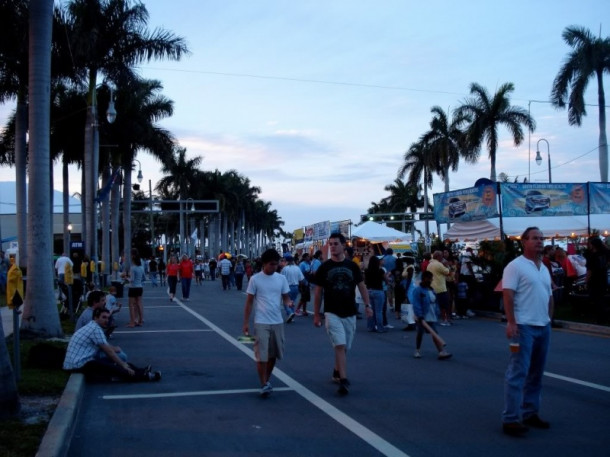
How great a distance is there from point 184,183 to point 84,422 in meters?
66.5

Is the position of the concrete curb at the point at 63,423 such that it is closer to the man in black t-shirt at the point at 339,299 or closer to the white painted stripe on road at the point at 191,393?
the white painted stripe on road at the point at 191,393

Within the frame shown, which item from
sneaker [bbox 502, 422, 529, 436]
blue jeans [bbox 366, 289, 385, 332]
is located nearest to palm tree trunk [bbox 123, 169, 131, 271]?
blue jeans [bbox 366, 289, 385, 332]

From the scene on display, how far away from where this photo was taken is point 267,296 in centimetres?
862

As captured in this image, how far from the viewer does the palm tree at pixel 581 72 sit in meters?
37.5

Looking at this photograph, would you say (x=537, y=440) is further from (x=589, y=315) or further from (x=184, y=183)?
(x=184, y=183)

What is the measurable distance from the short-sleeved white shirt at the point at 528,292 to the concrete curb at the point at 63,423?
4.24 m

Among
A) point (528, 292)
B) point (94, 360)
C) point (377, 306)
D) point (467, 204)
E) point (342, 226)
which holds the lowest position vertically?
point (94, 360)

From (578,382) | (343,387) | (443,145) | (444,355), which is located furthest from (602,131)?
(343,387)

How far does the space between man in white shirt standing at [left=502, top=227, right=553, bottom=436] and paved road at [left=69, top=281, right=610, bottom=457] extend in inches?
9.9

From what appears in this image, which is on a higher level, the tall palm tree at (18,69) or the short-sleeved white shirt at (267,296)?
the tall palm tree at (18,69)

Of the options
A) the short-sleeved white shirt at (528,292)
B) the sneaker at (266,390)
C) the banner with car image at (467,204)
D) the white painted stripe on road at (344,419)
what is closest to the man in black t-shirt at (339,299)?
the white painted stripe on road at (344,419)

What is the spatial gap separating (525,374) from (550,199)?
17943 millimetres

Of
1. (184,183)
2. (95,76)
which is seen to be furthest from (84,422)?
(184,183)

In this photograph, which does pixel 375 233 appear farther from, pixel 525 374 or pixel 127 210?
pixel 525 374
